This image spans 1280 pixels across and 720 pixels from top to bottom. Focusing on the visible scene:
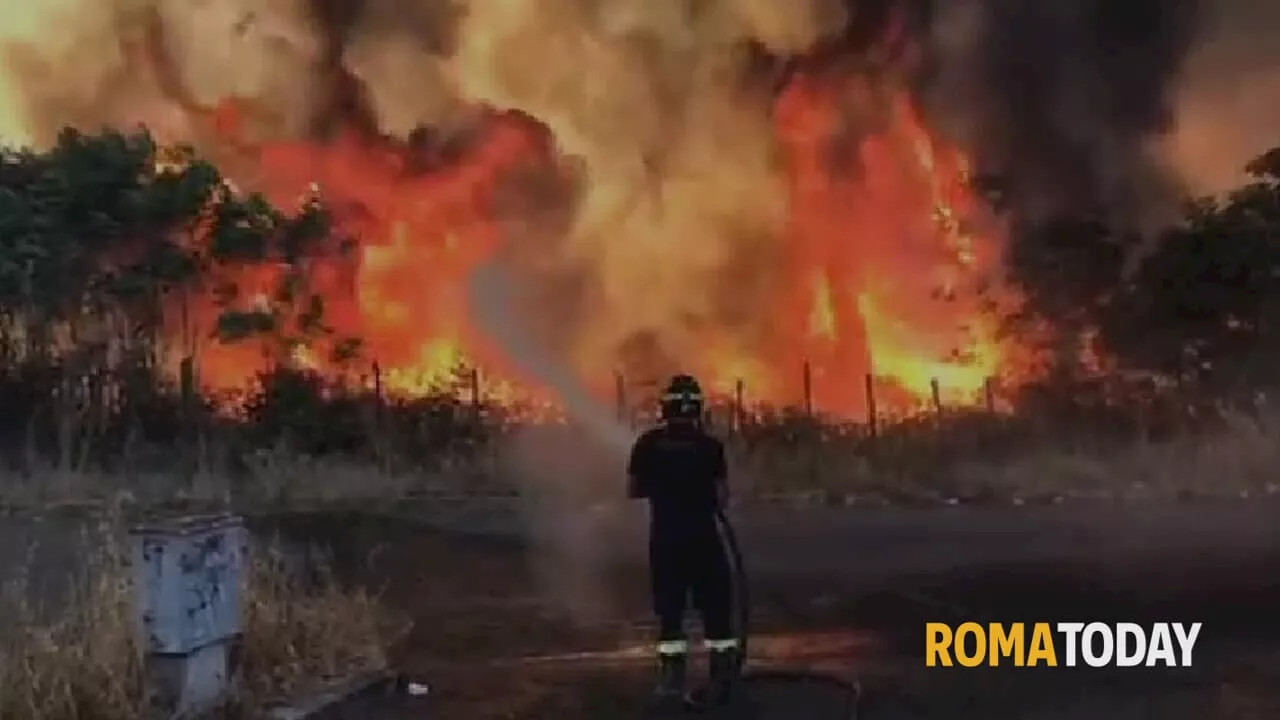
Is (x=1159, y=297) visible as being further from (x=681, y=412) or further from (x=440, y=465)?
(x=681, y=412)

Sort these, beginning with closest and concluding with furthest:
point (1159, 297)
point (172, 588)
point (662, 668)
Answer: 1. point (172, 588)
2. point (662, 668)
3. point (1159, 297)

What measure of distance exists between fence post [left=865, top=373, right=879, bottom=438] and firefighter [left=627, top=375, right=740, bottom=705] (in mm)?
11901

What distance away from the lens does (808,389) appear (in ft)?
69.6

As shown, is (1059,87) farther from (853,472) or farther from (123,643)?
(123,643)

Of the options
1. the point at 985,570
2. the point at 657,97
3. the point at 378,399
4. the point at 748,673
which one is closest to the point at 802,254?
the point at 657,97

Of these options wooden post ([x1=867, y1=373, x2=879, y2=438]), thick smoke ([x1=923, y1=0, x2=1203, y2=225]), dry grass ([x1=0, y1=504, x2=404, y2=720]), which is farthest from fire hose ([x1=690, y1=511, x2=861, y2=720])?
thick smoke ([x1=923, y1=0, x2=1203, y2=225])

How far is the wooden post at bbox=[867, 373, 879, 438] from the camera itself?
19788 millimetres

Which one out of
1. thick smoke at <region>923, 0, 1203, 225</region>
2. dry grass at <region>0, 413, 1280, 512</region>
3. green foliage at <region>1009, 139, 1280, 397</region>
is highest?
thick smoke at <region>923, 0, 1203, 225</region>

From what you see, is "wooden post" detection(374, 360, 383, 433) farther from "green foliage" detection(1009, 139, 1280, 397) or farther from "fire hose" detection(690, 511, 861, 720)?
"fire hose" detection(690, 511, 861, 720)

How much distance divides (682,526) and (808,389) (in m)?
13.6

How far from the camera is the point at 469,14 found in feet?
76.4

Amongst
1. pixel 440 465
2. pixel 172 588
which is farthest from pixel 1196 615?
pixel 440 465

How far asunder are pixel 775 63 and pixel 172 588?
1750cm

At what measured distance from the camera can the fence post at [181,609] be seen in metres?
7.06
